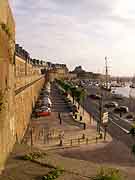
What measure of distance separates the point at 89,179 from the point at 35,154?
2.54 meters

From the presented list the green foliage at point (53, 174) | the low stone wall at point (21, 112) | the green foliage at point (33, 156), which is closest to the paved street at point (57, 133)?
the low stone wall at point (21, 112)

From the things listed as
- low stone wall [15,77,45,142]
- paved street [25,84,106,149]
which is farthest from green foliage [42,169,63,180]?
paved street [25,84,106,149]

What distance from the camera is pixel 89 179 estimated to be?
981cm

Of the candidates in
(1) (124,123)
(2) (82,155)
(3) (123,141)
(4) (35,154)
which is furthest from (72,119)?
(4) (35,154)

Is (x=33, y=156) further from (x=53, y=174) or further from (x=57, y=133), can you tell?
(x=57, y=133)

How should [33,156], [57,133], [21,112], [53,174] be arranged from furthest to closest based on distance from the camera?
[57,133] → [21,112] → [33,156] → [53,174]

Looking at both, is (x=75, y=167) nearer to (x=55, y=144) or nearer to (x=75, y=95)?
(x=55, y=144)

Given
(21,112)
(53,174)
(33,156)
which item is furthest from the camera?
(21,112)

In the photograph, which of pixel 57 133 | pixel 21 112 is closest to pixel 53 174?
pixel 21 112

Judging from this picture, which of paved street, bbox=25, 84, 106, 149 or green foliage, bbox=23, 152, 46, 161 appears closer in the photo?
green foliage, bbox=23, 152, 46, 161

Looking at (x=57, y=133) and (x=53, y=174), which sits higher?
(x=53, y=174)

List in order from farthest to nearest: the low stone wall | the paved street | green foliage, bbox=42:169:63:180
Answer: the paved street → the low stone wall → green foliage, bbox=42:169:63:180

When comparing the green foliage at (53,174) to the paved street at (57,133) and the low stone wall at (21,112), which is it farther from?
the paved street at (57,133)

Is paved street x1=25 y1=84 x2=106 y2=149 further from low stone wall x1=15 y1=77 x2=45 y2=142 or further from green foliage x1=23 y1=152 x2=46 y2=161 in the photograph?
green foliage x1=23 y1=152 x2=46 y2=161
